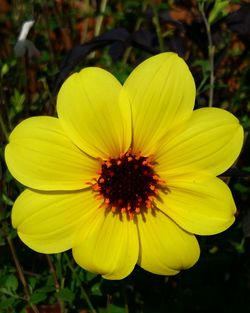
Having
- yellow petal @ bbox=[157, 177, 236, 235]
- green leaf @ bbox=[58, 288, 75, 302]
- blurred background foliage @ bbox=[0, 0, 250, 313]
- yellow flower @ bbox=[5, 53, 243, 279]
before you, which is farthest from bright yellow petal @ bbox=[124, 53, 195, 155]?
green leaf @ bbox=[58, 288, 75, 302]

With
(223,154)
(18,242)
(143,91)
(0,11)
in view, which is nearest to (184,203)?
(223,154)

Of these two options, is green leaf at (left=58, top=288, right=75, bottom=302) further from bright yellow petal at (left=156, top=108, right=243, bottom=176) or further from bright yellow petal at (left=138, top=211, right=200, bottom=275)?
bright yellow petal at (left=156, top=108, right=243, bottom=176)

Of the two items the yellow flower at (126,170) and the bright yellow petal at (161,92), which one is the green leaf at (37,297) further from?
the bright yellow petal at (161,92)

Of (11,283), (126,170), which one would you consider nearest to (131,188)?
(126,170)

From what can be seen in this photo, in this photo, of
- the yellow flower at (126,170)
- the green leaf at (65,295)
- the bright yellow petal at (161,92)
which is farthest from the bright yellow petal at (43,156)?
the green leaf at (65,295)

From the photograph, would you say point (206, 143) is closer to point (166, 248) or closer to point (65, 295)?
point (166, 248)

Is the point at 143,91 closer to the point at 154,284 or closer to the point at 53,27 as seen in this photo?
the point at 154,284
